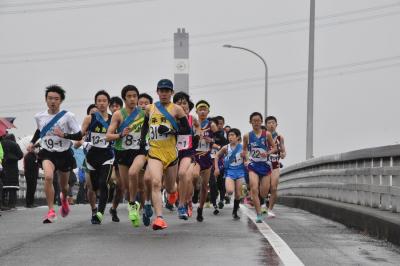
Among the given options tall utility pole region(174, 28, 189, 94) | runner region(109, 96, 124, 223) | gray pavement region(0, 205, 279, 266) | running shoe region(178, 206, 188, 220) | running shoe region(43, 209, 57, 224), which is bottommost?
gray pavement region(0, 205, 279, 266)

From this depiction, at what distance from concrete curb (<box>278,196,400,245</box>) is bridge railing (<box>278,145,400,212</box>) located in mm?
210

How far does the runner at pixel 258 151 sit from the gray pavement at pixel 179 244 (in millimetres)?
1645

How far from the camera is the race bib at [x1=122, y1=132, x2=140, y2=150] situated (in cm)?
1382

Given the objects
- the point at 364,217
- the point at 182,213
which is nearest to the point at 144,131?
the point at 182,213

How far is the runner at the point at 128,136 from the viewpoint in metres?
13.6

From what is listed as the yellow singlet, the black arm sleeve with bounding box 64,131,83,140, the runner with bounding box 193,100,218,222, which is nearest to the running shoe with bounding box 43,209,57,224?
the black arm sleeve with bounding box 64,131,83,140

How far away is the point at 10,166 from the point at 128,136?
7.20m

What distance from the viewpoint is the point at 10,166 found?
20375 mm

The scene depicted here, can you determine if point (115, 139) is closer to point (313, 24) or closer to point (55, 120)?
point (55, 120)

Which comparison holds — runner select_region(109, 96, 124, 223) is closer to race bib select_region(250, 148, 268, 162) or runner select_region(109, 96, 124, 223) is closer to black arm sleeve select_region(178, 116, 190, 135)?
black arm sleeve select_region(178, 116, 190, 135)

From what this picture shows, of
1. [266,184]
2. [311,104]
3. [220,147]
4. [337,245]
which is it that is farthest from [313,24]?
[337,245]

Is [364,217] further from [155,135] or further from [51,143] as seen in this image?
[51,143]

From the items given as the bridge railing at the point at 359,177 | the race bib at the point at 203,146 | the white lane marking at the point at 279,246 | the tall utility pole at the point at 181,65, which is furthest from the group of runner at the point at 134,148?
the tall utility pole at the point at 181,65

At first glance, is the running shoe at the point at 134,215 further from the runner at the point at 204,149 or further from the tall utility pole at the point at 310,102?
the tall utility pole at the point at 310,102
